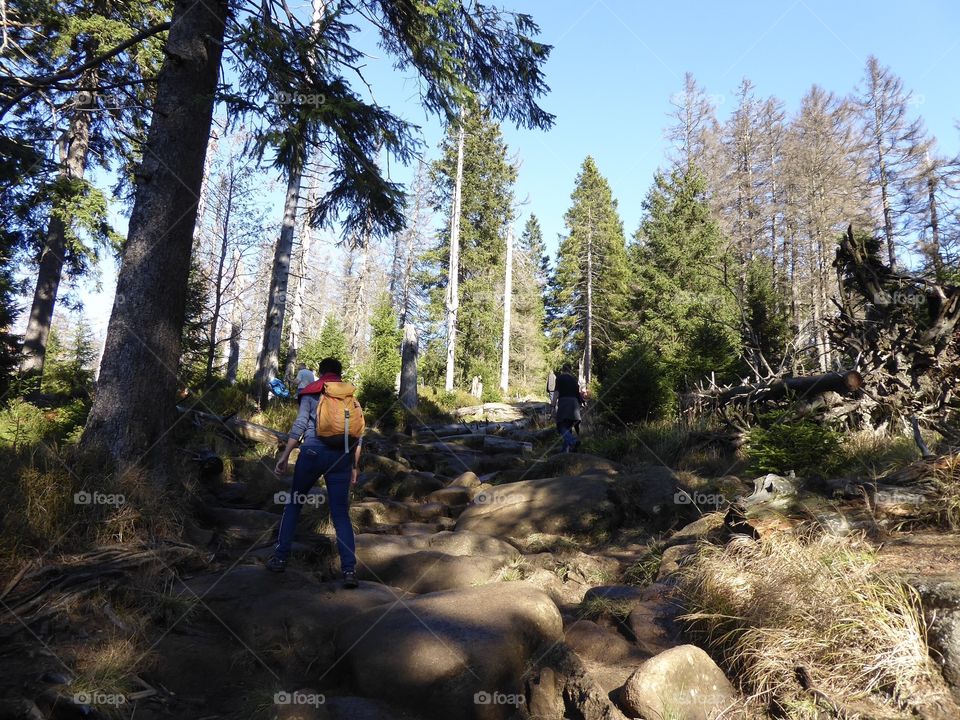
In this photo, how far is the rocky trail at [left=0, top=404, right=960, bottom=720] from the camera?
11.6 ft

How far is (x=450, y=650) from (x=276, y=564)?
2094mm

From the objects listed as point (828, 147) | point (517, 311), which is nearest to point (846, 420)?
point (828, 147)

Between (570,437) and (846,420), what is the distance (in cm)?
477

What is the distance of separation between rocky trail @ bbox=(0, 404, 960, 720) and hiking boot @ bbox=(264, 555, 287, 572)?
12cm

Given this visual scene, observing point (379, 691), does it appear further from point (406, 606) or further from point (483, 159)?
point (483, 159)

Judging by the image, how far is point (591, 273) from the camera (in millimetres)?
34219

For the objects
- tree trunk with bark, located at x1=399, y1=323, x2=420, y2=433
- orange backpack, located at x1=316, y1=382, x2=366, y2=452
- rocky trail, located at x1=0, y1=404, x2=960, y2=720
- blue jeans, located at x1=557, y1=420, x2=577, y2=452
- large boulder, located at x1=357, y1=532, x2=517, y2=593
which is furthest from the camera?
tree trunk with bark, located at x1=399, y1=323, x2=420, y2=433

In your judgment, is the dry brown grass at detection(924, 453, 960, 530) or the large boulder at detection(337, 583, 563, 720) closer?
the large boulder at detection(337, 583, 563, 720)

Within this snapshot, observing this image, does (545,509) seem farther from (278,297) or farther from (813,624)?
(278,297)

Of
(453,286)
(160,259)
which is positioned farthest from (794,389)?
(453,286)

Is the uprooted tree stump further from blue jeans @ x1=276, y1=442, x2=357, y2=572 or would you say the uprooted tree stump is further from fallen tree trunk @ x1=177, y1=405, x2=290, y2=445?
fallen tree trunk @ x1=177, y1=405, x2=290, y2=445

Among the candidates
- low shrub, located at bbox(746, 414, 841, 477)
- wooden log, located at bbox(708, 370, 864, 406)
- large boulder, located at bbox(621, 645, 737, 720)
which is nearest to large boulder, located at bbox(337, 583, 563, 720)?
large boulder, located at bbox(621, 645, 737, 720)

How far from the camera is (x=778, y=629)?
3643 millimetres

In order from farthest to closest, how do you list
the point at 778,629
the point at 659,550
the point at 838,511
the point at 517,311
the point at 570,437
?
the point at 517,311
the point at 570,437
the point at 659,550
the point at 838,511
the point at 778,629
